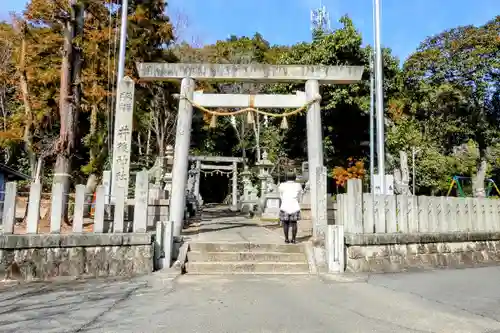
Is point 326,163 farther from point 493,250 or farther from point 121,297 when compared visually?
point 121,297

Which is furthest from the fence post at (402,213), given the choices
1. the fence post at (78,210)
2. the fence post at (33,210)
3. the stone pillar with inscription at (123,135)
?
the fence post at (33,210)

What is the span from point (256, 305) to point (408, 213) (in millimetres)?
4673

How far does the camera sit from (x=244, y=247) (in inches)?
311

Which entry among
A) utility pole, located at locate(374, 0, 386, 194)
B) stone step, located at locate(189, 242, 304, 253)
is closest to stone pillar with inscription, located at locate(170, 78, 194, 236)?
stone step, located at locate(189, 242, 304, 253)

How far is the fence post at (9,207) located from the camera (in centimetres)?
636

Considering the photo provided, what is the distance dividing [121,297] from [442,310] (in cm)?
416

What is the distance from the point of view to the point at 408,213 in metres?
8.16

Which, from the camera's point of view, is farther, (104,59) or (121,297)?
(104,59)

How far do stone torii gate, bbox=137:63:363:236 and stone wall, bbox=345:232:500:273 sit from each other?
6.43 ft

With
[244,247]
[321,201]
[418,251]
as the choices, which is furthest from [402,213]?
[244,247]

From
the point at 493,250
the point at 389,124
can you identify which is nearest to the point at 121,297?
the point at 493,250

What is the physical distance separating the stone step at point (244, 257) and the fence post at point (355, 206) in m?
1.17

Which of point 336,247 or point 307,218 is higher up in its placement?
point 307,218

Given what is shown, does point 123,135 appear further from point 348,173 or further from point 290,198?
point 348,173
